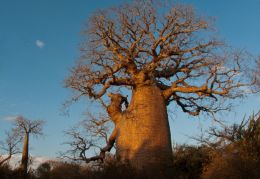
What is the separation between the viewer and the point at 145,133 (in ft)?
27.6

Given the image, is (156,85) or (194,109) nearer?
(156,85)

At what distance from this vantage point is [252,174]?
4914 mm

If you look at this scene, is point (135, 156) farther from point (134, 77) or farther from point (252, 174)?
point (252, 174)

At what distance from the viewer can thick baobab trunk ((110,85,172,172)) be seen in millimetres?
8078

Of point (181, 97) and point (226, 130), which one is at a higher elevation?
point (181, 97)

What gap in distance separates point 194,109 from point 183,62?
162 cm

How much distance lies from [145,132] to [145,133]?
24mm

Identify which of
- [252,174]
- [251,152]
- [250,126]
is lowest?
[252,174]

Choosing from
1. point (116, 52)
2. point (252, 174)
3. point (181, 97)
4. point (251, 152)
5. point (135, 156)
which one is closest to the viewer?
point (252, 174)

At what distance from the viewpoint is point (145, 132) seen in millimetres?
8414

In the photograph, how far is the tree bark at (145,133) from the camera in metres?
8.06

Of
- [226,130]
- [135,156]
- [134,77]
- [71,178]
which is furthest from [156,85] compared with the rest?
[71,178]

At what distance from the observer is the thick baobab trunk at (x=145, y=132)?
8078mm

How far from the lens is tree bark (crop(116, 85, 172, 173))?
8.06 meters
